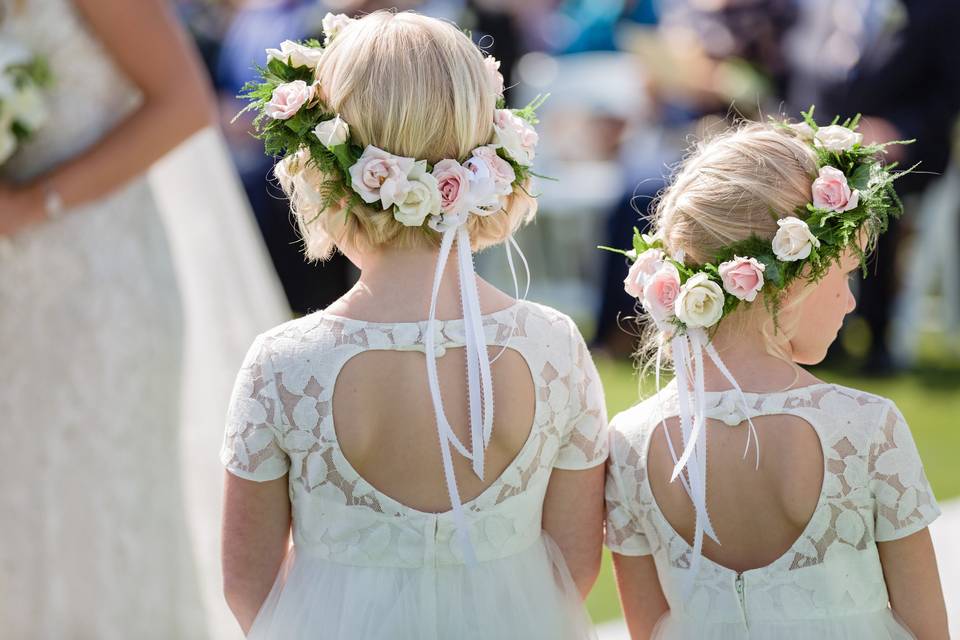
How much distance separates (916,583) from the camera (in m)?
2.33

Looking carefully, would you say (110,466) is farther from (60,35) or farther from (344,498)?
(344,498)

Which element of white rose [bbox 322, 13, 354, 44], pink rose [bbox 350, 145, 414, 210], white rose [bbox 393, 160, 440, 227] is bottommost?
white rose [bbox 393, 160, 440, 227]

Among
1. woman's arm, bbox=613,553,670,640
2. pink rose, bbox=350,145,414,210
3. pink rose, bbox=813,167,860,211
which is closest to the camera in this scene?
pink rose, bbox=350,145,414,210

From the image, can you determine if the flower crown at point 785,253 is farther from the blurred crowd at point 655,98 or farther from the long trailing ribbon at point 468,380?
the blurred crowd at point 655,98

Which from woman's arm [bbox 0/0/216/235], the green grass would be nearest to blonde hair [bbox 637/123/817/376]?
woman's arm [bbox 0/0/216/235]

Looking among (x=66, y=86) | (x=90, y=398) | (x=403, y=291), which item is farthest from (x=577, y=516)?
(x=66, y=86)

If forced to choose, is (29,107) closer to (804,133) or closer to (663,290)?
(663,290)

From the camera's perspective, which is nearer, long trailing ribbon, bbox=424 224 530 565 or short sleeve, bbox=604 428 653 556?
long trailing ribbon, bbox=424 224 530 565

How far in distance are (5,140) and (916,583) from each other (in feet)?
7.63

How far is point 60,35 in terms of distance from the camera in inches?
126

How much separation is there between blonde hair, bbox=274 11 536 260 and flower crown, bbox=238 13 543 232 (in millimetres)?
21

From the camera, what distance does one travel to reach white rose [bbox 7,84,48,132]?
3107 millimetres

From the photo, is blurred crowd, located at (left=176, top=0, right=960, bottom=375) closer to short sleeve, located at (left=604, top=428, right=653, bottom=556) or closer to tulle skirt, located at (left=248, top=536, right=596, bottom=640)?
short sleeve, located at (left=604, top=428, right=653, bottom=556)

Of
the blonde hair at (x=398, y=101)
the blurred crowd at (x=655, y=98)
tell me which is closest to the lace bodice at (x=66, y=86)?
the blonde hair at (x=398, y=101)
